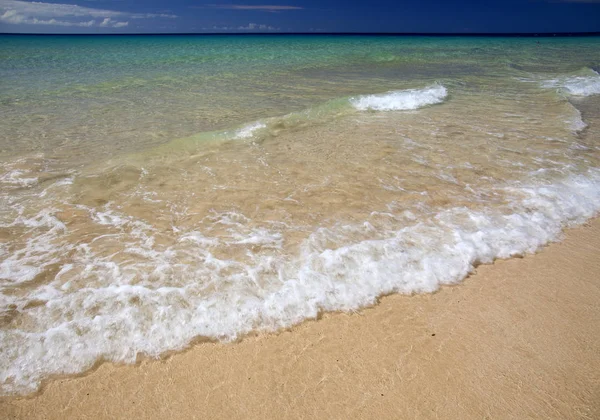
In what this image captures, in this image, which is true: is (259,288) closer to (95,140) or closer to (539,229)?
(539,229)

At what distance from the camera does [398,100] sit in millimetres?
11602

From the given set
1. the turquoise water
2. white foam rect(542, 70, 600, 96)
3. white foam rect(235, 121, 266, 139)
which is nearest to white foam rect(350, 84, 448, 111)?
the turquoise water

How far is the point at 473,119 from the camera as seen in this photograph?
31.8ft

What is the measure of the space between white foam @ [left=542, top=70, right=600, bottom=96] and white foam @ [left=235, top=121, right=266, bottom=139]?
1265 cm

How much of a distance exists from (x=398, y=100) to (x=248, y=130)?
5.64 meters

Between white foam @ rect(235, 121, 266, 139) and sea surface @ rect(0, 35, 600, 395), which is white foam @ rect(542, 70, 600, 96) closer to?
sea surface @ rect(0, 35, 600, 395)

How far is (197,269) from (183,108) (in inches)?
317

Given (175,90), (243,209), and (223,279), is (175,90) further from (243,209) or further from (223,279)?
(223,279)

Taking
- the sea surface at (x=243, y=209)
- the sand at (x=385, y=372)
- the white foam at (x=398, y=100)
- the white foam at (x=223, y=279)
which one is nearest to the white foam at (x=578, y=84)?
the sea surface at (x=243, y=209)

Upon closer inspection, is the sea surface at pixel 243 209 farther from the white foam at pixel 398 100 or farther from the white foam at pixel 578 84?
the white foam at pixel 578 84

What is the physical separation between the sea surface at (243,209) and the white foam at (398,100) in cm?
16

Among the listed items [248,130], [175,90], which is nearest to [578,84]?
[248,130]

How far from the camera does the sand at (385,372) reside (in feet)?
8.07

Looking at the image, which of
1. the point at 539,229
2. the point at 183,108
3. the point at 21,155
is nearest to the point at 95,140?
the point at 21,155
